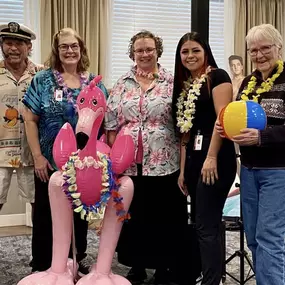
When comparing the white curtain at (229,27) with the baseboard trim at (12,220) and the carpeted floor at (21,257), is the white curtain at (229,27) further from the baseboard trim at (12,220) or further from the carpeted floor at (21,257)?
the baseboard trim at (12,220)

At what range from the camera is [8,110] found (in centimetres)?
292

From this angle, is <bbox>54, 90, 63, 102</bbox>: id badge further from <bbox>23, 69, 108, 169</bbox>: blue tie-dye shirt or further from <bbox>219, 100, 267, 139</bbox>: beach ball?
<bbox>219, 100, 267, 139</bbox>: beach ball

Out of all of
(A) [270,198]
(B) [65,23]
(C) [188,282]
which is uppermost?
(B) [65,23]

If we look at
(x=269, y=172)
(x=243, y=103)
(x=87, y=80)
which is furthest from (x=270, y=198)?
(x=87, y=80)

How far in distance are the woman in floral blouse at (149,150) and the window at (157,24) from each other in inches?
87.8

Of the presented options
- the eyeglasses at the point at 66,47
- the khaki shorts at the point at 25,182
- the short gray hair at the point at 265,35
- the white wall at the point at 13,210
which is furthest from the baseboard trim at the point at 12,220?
the short gray hair at the point at 265,35

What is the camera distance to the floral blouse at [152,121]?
8.29 feet

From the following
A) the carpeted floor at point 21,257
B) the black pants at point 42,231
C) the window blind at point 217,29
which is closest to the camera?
the black pants at point 42,231

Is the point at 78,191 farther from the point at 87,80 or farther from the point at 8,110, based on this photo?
the point at 8,110

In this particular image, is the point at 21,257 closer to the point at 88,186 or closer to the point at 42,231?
the point at 42,231

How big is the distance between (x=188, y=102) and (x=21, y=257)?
5.96ft

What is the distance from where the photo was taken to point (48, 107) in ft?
8.57

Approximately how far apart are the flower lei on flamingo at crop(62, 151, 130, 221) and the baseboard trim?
231 cm

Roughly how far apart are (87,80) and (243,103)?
1.03 m
